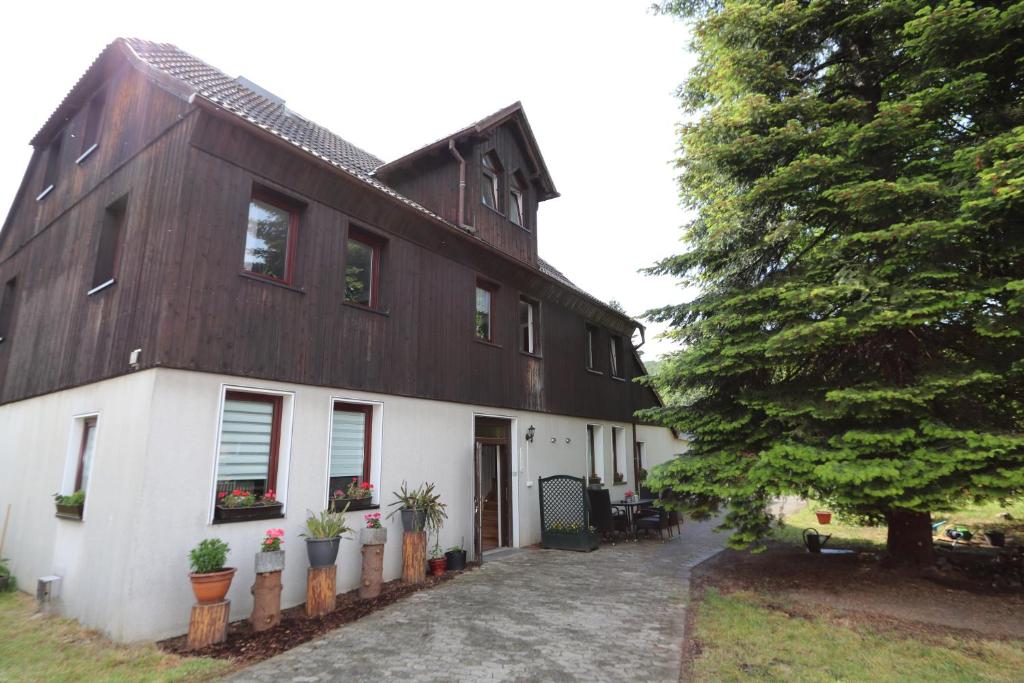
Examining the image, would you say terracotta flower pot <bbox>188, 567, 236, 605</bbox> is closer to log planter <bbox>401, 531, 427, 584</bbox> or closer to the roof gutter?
log planter <bbox>401, 531, 427, 584</bbox>

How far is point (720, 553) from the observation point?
35.4 ft

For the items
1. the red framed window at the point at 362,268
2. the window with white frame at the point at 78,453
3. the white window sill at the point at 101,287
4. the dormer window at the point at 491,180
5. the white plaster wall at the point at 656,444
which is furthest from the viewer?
the white plaster wall at the point at 656,444

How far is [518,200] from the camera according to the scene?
1302cm

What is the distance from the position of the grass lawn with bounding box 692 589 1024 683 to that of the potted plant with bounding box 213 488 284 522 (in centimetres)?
512

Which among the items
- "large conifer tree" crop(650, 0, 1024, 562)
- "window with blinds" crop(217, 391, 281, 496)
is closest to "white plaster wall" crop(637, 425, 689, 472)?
"large conifer tree" crop(650, 0, 1024, 562)

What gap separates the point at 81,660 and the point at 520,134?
12.3 meters

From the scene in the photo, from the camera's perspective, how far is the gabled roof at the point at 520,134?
1081cm

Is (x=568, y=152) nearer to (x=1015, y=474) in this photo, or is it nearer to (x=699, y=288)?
(x=699, y=288)

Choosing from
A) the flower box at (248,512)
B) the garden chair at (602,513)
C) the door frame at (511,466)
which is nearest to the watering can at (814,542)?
the garden chair at (602,513)

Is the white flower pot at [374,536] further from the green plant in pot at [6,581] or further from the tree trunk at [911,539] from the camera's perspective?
the tree trunk at [911,539]

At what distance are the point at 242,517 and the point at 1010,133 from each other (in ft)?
34.2

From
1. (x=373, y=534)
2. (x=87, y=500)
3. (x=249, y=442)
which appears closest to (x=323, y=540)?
(x=373, y=534)

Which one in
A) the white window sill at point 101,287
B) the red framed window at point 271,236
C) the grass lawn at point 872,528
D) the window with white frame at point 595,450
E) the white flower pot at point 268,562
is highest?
the red framed window at point 271,236

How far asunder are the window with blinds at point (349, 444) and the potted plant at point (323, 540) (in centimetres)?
90
